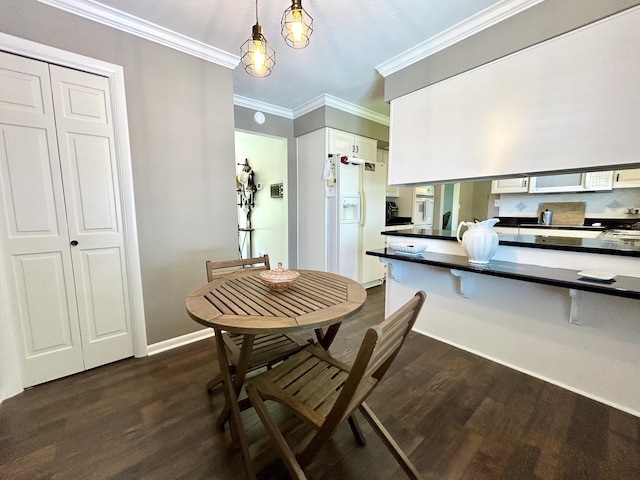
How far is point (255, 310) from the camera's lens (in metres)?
1.11

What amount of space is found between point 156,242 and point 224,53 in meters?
1.77

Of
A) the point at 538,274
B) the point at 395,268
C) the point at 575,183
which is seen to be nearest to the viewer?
the point at 538,274

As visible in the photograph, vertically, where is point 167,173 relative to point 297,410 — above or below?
above

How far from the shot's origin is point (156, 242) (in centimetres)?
214

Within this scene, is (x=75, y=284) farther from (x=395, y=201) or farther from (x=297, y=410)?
(x=395, y=201)

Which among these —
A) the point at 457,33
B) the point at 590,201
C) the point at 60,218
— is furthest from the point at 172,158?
the point at 590,201

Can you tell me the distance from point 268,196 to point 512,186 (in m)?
3.66

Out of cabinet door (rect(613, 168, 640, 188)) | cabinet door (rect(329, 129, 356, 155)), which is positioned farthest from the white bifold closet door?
cabinet door (rect(613, 168, 640, 188))

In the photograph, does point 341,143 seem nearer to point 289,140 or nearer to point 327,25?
point 289,140

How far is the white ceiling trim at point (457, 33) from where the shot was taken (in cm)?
174

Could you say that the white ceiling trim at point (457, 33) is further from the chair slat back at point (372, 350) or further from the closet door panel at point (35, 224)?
the closet door panel at point (35, 224)

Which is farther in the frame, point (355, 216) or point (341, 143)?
point (355, 216)

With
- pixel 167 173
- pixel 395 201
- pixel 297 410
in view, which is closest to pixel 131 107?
pixel 167 173

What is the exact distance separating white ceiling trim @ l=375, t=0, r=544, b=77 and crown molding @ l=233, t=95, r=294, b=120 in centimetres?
154
